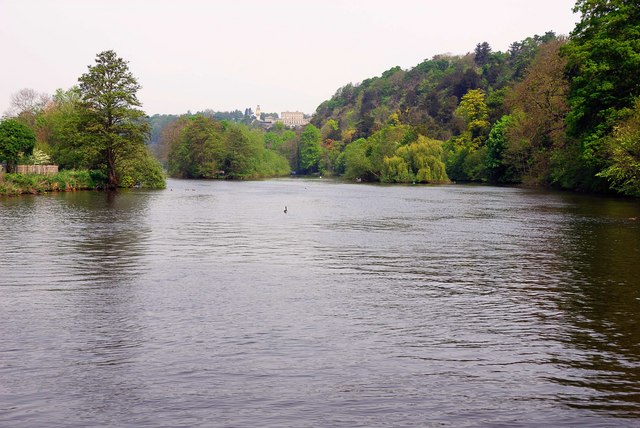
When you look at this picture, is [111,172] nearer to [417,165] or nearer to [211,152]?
[417,165]

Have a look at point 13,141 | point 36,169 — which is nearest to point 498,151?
point 36,169

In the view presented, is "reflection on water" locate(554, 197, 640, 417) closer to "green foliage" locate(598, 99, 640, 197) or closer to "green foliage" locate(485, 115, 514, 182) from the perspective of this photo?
"green foliage" locate(598, 99, 640, 197)

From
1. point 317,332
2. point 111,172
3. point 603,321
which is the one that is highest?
point 111,172

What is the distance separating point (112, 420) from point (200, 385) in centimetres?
194

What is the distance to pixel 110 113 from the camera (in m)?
88.4

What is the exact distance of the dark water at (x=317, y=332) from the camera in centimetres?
1133

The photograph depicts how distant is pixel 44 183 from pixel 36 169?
22.9ft

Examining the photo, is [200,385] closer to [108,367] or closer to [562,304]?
[108,367]

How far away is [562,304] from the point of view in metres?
19.4

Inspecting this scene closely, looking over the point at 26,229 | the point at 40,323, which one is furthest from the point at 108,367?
the point at 26,229

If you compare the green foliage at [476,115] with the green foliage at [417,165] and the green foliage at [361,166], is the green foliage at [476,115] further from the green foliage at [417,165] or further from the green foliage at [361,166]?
the green foliage at [361,166]

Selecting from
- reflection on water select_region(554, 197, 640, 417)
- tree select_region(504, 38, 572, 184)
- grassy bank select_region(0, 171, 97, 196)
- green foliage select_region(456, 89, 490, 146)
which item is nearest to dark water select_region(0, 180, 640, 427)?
reflection on water select_region(554, 197, 640, 417)

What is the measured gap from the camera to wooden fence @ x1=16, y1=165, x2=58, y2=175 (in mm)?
79688

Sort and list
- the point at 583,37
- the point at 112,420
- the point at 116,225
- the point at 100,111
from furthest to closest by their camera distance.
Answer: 1. the point at 100,111
2. the point at 583,37
3. the point at 116,225
4. the point at 112,420
